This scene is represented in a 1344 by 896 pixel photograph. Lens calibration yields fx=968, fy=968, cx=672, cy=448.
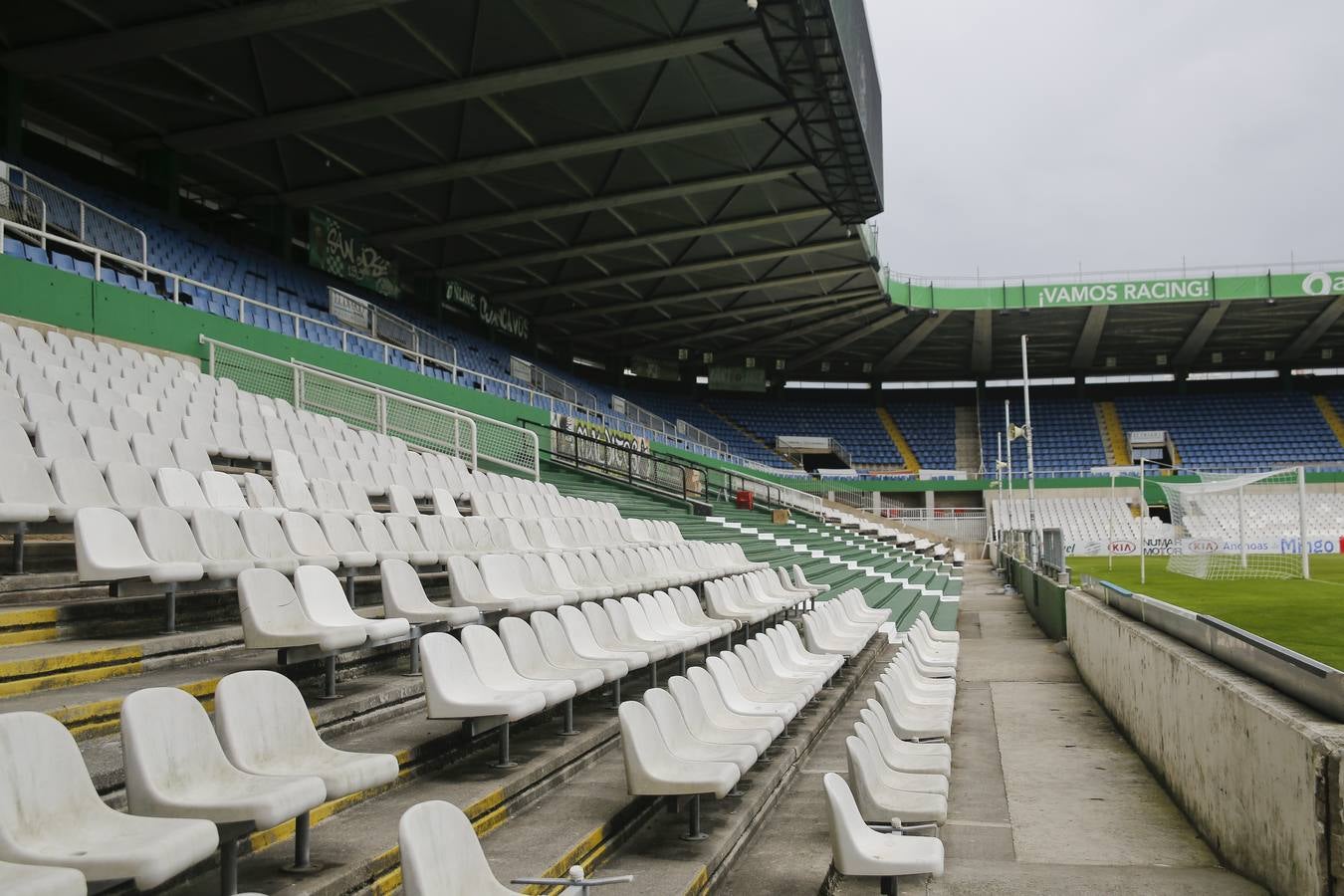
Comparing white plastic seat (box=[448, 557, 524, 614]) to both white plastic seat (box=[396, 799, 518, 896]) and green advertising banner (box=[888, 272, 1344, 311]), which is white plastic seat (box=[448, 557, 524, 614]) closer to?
white plastic seat (box=[396, 799, 518, 896])

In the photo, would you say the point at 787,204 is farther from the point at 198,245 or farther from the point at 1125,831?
the point at 1125,831

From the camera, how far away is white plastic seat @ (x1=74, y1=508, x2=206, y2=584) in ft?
14.0

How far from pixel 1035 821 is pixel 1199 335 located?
3654 centimetres

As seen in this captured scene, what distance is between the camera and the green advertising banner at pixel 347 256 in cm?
2073

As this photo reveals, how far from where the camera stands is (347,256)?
2195cm

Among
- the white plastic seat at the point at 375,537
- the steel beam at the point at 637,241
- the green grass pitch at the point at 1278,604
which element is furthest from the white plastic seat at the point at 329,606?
the steel beam at the point at 637,241

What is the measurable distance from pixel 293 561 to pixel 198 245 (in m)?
14.1

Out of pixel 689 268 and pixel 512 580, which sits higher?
pixel 689 268

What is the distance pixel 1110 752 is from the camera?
23.8ft

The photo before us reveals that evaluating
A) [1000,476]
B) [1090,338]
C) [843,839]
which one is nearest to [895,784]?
[843,839]

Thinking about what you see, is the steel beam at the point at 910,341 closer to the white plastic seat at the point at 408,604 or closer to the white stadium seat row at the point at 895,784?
the white stadium seat row at the point at 895,784

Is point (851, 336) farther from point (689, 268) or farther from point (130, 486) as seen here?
point (130, 486)

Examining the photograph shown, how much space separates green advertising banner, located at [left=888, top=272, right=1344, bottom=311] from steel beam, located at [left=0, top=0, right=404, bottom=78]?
21947mm

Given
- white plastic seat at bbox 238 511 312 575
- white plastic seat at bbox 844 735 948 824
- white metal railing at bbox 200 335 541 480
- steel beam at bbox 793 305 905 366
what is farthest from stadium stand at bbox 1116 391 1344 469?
white plastic seat at bbox 238 511 312 575
